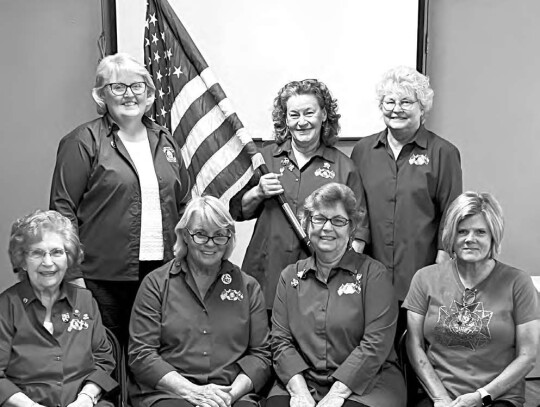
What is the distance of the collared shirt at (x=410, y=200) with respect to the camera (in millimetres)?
2781

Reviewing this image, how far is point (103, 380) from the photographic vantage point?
2.41 m

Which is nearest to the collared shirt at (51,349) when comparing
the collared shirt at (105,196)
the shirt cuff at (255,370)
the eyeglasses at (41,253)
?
the eyeglasses at (41,253)

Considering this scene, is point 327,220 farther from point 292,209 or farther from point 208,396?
point 208,396

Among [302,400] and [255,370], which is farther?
[255,370]

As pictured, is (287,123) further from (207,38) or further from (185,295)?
(207,38)

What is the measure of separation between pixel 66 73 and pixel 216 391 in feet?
6.91

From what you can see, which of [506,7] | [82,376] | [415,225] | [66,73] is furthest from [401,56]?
[82,376]

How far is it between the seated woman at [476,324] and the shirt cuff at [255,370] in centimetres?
54

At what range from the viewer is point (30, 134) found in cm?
375

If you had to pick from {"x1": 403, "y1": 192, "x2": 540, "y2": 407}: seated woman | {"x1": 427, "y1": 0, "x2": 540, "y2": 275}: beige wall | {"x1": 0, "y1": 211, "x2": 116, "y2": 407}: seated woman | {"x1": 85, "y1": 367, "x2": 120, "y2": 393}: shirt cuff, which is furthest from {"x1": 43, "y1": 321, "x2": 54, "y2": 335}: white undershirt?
{"x1": 427, "y1": 0, "x2": 540, "y2": 275}: beige wall

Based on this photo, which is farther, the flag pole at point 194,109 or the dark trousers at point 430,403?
the flag pole at point 194,109

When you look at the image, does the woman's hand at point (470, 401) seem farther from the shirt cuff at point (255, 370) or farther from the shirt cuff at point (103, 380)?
the shirt cuff at point (103, 380)

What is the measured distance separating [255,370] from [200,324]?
0.87 ft

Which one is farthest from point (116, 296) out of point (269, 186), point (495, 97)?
point (495, 97)
